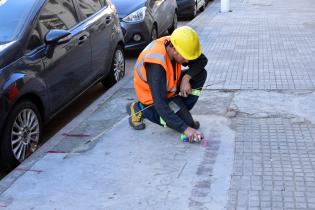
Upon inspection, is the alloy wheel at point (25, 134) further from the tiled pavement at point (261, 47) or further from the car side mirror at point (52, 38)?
the tiled pavement at point (261, 47)

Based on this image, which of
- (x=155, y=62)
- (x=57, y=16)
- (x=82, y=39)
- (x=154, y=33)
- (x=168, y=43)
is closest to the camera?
(x=155, y=62)

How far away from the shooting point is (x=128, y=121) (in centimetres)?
534

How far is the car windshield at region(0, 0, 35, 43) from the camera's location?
496 cm

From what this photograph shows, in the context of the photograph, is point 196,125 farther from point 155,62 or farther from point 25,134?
point 25,134

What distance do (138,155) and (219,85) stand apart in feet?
7.66

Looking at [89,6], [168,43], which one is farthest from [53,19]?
[168,43]

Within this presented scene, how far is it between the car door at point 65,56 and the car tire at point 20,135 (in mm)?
439

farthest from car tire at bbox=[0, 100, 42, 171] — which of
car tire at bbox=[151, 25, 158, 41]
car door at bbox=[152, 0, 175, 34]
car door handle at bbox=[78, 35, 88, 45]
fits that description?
car door at bbox=[152, 0, 175, 34]

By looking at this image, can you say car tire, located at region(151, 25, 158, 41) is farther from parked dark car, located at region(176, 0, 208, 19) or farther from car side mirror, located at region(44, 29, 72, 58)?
car side mirror, located at region(44, 29, 72, 58)

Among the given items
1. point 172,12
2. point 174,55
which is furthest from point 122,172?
point 172,12

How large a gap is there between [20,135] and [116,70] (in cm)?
293

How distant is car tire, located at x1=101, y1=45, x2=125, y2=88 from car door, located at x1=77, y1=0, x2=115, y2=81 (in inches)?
9.0

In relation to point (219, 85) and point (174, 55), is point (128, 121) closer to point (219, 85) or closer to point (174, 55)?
point (174, 55)

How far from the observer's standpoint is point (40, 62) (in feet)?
16.3
